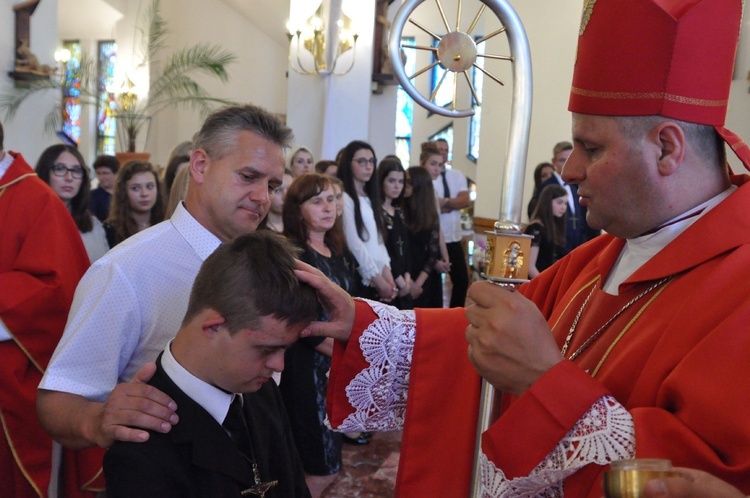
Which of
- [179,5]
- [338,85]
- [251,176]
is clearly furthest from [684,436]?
[179,5]

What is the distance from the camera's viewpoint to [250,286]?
1.67 metres

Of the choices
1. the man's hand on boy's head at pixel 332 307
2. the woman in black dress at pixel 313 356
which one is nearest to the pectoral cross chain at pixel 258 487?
the man's hand on boy's head at pixel 332 307

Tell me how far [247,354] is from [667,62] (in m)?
1.03

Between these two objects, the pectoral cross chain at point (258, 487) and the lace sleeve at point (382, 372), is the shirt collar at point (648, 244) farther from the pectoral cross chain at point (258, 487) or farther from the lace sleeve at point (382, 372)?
the pectoral cross chain at point (258, 487)

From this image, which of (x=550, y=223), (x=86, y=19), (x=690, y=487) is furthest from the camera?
(x=86, y=19)

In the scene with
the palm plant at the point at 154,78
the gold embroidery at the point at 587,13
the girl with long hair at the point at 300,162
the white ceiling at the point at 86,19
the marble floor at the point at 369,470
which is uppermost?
the white ceiling at the point at 86,19

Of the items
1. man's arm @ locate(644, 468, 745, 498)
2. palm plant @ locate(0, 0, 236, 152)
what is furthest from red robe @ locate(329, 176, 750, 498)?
palm plant @ locate(0, 0, 236, 152)

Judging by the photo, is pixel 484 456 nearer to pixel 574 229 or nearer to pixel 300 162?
pixel 574 229

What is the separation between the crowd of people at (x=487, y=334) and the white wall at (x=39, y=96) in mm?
7774

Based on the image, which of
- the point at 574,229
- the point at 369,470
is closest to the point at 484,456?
the point at 369,470

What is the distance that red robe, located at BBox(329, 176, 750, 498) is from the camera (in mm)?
1247

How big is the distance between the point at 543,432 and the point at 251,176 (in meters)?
1.12

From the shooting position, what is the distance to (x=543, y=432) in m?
1.34

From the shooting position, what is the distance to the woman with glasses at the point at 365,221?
5082 mm
